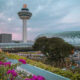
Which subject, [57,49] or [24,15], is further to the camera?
[24,15]

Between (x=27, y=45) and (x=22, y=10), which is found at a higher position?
(x=22, y=10)

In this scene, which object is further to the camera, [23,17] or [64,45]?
[23,17]

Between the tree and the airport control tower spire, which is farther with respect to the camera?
the airport control tower spire

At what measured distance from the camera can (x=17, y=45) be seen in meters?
61.2

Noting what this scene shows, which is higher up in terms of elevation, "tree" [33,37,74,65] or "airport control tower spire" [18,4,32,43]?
"airport control tower spire" [18,4,32,43]

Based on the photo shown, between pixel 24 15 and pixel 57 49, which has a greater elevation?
pixel 24 15

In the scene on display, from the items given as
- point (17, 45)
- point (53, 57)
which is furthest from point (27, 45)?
point (53, 57)

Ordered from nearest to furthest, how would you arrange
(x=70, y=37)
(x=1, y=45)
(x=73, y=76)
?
(x=73, y=76) < (x=1, y=45) < (x=70, y=37)

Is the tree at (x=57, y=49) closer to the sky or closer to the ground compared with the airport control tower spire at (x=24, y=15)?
closer to the ground

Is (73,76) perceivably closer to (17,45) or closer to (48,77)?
(48,77)

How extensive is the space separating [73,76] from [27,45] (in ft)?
184

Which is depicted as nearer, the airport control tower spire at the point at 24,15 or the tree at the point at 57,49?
the tree at the point at 57,49

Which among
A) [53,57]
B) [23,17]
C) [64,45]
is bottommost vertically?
[53,57]

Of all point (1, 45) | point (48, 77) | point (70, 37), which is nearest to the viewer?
point (48, 77)
